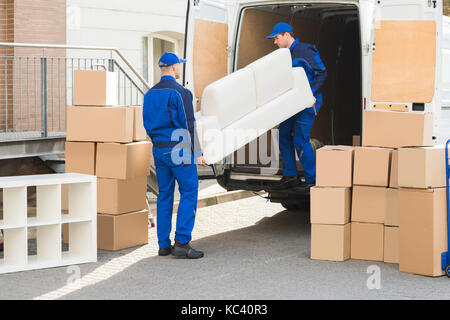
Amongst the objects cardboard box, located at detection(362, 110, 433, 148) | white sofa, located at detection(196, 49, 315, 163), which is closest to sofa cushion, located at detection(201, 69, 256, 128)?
white sofa, located at detection(196, 49, 315, 163)

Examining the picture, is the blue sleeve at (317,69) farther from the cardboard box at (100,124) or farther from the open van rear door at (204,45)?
the cardboard box at (100,124)

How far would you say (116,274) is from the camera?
6.20 meters

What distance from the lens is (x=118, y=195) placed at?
23.3ft

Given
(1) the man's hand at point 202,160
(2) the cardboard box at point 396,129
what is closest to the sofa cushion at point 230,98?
(1) the man's hand at point 202,160

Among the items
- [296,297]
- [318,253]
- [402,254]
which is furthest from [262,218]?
[296,297]

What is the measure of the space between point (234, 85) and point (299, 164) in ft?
5.26

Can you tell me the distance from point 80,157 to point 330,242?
8.43 ft

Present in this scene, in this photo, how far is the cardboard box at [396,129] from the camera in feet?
21.4

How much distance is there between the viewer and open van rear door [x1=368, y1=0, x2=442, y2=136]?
6879 mm

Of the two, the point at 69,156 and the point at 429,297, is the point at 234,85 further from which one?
the point at 429,297

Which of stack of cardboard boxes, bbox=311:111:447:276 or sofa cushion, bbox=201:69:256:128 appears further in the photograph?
sofa cushion, bbox=201:69:256:128

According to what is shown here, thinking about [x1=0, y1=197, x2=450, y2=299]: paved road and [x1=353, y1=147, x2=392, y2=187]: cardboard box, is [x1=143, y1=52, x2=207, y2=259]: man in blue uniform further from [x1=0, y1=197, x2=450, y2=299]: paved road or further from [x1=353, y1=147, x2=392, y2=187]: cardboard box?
[x1=353, y1=147, x2=392, y2=187]: cardboard box

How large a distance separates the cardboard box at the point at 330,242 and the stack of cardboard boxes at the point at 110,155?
5.72 ft

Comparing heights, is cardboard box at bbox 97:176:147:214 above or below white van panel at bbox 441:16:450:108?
below
